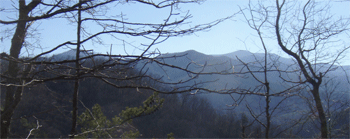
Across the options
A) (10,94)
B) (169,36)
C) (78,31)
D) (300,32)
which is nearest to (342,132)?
(300,32)

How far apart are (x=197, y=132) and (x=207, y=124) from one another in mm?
2610

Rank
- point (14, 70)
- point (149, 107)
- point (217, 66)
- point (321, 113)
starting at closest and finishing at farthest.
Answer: point (217, 66) → point (14, 70) → point (321, 113) → point (149, 107)

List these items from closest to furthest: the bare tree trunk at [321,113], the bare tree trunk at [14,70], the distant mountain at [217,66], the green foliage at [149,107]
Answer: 1. the distant mountain at [217,66]
2. the bare tree trunk at [14,70]
3. the bare tree trunk at [321,113]
4. the green foliage at [149,107]

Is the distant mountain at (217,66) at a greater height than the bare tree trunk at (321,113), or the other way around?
the distant mountain at (217,66)

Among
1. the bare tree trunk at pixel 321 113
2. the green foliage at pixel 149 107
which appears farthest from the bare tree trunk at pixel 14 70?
the bare tree trunk at pixel 321 113

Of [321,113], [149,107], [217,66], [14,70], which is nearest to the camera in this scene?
[217,66]

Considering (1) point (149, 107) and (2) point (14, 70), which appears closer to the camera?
(2) point (14, 70)

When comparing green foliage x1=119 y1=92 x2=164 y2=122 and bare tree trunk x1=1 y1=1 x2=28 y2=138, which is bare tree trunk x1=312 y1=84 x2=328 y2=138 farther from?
bare tree trunk x1=1 y1=1 x2=28 y2=138

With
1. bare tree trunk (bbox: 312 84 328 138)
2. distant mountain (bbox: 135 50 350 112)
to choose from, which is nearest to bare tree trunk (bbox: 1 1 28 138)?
distant mountain (bbox: 135 50 350 112)

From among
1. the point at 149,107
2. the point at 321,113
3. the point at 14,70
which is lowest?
the point at 149,107

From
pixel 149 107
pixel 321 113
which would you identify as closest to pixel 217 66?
pixel 321 113

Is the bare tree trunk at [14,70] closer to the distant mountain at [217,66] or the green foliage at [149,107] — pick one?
the distant mountain at [217,66]

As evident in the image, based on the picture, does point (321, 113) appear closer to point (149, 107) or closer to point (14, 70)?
point (149, 107)

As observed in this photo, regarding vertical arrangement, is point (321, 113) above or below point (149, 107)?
above
